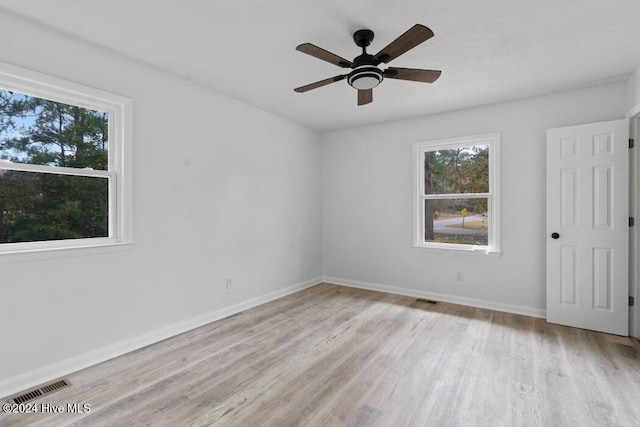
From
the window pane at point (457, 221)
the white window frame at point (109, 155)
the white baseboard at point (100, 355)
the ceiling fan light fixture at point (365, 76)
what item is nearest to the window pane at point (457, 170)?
the window pane at point (457, 221)

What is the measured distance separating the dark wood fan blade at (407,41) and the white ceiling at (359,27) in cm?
27

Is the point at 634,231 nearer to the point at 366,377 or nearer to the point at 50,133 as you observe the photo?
the point at 366,377

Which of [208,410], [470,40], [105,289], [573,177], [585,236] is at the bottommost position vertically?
[208,410]

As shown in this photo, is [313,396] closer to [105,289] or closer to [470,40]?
[105,289]

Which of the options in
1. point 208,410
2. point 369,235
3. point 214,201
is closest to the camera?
point 208,410

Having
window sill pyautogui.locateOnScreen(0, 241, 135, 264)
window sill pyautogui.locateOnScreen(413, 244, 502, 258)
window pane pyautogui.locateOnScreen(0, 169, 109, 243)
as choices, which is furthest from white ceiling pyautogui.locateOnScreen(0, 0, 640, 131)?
window sill pyautogui.locateOnScreen(413, 244, 502, 258)

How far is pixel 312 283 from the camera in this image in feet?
16.8

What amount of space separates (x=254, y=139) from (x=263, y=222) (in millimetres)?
1109

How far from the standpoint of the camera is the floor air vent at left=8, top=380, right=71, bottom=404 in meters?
2.06

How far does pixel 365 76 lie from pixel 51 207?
8.60 ft

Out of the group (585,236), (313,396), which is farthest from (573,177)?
(313,396)

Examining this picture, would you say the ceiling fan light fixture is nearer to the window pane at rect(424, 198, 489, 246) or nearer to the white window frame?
the white window frame

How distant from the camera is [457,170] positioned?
4.26 m

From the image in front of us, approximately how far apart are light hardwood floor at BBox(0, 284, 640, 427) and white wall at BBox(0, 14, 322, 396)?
298mm
